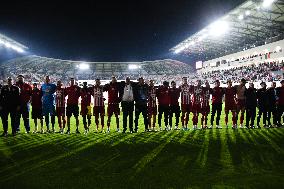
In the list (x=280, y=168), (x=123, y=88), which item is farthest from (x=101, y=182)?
(x=123, y=88)

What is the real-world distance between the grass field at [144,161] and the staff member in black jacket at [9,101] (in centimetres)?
114

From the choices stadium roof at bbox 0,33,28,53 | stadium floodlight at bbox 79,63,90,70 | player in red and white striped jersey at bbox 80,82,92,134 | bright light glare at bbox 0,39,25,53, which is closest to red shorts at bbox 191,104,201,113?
player in red and white striped jersey at bbox 80,82,92,134

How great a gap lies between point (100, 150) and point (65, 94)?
4.57 meters

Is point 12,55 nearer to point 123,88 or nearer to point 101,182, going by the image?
point 123,88

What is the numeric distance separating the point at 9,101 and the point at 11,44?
4263cm

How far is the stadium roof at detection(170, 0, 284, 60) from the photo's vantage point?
31875 millimetres

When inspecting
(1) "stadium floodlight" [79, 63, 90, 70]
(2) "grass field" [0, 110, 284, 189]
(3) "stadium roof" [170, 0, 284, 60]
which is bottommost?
(2) "grass field" [0, 110, 284, 189]

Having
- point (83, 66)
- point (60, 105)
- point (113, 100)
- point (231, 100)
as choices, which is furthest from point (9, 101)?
point (83, 66)

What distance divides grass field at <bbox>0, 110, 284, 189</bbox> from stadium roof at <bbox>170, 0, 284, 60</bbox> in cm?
2190

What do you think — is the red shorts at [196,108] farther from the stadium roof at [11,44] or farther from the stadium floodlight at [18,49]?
the stadium floodlight at [18,49]

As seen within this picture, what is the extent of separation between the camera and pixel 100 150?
8156 mm

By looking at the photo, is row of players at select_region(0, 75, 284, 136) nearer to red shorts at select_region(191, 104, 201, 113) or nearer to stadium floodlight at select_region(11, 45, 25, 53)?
red shorts at select_region(191, 104, 201, 113)

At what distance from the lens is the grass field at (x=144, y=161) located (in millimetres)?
5371

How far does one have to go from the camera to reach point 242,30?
1687 inches
